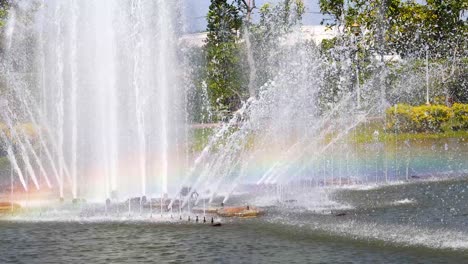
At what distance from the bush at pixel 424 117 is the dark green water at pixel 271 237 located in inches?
895

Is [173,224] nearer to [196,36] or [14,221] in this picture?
[14,221]

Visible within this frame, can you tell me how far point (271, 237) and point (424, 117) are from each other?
95.1ft

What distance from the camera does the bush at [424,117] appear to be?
42438 mm

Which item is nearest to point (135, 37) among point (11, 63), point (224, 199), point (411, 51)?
Answer: point (224, 199)

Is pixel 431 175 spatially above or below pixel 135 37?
below

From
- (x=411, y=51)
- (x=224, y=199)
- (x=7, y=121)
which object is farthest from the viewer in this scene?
(x=411, y=51)

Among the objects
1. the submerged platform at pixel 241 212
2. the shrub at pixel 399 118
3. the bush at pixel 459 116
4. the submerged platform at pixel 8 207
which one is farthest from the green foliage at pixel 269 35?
the submerged platform at pixel 241 212

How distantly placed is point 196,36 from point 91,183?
57.6 meters

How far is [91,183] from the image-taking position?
2692cm

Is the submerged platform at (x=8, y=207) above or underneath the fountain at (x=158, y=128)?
underneath

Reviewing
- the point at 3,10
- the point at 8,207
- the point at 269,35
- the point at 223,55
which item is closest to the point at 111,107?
the point at 8,207

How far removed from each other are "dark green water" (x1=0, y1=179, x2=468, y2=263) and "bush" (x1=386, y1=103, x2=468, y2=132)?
2274cm

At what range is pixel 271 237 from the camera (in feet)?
50.7

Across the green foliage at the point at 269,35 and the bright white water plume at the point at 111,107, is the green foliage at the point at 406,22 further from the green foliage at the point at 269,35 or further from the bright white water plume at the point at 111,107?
the bright white water plume at the point at 111,107
